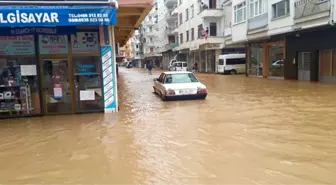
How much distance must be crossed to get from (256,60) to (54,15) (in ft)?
80.8

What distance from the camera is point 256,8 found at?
2581cm

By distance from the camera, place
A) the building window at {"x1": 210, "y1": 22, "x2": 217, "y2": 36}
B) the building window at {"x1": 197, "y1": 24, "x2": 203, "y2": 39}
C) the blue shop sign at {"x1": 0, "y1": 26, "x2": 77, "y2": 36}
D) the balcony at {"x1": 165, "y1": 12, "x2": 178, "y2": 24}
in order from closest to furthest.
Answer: the blue shop sign at {"x1": 0, "y1": 26, "x2": 77, "y2": 36} < the building window at {"x1": 210, "y1": 22, "x2": 217, "y2": 36} < the building window at {"x1": 197, "y1": 24, "x2": 203, "y2": 39} < the balcony at {"x1": 165, "y1": 12, "x2": 178, "y2": 24}

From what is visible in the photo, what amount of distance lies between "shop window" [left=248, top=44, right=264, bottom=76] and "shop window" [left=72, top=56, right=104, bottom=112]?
21.5 m

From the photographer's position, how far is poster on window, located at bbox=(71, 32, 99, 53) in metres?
10.2

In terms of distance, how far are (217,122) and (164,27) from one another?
59.2 m

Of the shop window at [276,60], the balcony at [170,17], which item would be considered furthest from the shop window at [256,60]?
the balcony at [170,17]

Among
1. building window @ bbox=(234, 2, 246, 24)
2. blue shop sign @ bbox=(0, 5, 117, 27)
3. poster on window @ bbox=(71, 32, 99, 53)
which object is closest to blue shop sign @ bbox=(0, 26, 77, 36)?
poster on window @ bbox=(71, 32, 99, 53)

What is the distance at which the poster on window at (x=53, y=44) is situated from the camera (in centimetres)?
1005

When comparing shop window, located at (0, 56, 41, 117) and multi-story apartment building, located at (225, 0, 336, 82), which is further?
multi-story apartment building, located at (225, 0, 336, 82)

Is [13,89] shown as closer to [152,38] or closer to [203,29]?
[203,29]

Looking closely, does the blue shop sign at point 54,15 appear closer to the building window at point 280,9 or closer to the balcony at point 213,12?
the building window at point 280,9

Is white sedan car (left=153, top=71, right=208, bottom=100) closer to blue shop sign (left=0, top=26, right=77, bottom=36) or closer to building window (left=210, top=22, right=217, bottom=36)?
blue shop sign (left=0, top=26, right=77, bottom=36)

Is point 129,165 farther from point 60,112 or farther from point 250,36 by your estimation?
point 250,36

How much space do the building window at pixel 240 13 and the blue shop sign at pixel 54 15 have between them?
69.1ft
